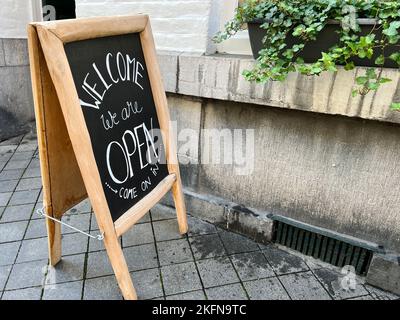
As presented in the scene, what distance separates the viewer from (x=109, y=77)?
6.63 feet

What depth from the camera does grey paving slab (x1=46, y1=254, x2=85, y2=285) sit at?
2346 mm

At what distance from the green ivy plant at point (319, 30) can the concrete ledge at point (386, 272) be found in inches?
43.9

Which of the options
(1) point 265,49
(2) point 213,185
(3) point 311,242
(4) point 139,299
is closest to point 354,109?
(1) point 265,49

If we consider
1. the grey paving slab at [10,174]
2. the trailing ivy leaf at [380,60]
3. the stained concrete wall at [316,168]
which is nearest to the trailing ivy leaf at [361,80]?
the trailing ivy leaf at [380,60]

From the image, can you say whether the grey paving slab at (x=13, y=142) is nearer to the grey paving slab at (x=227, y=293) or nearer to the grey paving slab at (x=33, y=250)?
the grey paving slab at (x=33, y=250)

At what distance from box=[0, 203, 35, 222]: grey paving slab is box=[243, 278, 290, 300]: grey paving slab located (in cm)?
203

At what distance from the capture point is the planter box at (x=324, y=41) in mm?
1859

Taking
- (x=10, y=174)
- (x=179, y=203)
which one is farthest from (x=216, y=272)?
(x=10, y=174)

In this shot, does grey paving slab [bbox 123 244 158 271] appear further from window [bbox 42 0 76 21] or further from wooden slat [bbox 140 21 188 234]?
window [bbox 42 0 76 21]

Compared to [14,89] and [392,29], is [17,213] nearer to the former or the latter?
[14,89]

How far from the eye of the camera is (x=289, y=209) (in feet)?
8.77

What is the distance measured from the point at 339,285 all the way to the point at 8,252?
8.12 feet
